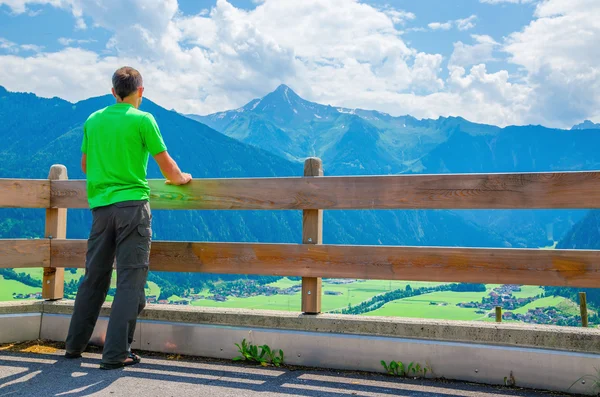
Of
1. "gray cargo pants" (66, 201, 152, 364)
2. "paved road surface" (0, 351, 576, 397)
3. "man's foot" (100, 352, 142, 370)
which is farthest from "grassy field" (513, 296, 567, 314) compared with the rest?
"gray cargo pants" (66, 201, 152, 364)

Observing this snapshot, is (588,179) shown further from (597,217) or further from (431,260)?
(597,217)

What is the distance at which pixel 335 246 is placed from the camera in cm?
485

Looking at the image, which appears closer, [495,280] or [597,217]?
[495,280]

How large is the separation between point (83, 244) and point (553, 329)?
412cm

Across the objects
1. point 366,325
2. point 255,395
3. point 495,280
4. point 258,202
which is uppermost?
point 258,202

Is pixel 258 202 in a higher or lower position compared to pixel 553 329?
higher

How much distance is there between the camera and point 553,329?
4312mm

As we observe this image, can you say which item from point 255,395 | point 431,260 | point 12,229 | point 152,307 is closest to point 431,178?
point 431,260

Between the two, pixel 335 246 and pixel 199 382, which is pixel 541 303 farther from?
pixel 199 382

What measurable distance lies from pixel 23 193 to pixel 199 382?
106 inches

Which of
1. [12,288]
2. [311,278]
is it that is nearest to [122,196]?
[311,278]

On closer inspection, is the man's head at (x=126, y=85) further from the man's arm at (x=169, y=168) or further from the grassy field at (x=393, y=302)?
the grassy field at (x=393, y=302)

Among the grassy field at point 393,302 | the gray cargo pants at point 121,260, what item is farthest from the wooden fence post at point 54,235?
the grassy field at point 393,302

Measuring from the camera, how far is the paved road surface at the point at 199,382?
4035mm
